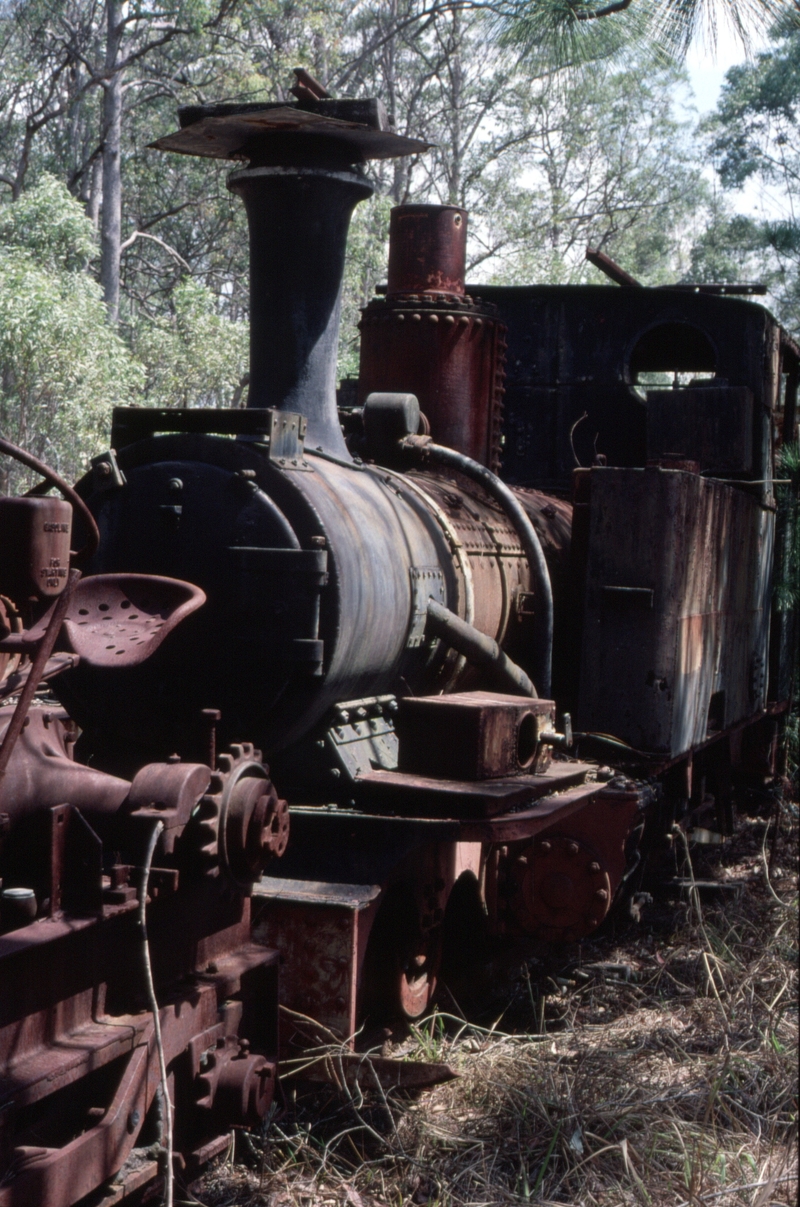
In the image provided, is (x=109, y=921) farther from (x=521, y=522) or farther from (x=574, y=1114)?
(x=521, y=522)

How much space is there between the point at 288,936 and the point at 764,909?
2.98 m

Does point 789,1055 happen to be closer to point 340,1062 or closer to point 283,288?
point 340,1062

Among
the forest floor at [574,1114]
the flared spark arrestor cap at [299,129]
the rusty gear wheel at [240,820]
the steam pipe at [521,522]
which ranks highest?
the flared spark arrestor cap at [299,129]

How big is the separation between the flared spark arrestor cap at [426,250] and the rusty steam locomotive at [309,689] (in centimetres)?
1

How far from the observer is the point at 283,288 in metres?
4.29

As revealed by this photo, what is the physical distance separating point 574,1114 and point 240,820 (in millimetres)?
1243

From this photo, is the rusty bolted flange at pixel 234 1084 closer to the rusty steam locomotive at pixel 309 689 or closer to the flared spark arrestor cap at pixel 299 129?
the rusty steam locomotive at pixel 309 689

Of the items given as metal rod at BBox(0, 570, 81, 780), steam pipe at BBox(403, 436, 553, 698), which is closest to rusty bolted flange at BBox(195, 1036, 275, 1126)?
metal rod at BBox(0, 570, 81, 780)

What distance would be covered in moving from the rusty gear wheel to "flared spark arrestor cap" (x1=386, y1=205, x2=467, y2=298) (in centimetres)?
284

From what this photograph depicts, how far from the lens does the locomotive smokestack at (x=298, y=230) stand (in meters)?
4.25

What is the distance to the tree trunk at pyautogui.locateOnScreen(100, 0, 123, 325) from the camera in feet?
67.7

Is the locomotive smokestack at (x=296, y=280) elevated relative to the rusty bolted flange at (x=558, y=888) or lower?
elevated

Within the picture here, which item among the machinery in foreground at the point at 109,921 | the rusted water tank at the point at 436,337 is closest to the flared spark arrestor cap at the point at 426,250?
the rusted water tank at the point at 436,337

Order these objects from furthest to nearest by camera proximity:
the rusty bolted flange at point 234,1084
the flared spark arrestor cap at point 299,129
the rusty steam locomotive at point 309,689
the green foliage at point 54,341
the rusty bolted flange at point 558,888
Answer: the green foliage at point 54,341 < the rusty bolted flange at point 558,888 < the flared spark arrestor cap at point 299,129 < the rusty bolted flange at point 234,1084 < the rusty steam locomotive at point 309,689
